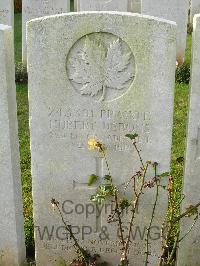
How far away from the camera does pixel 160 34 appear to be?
10.6 feet

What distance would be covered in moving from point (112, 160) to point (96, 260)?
0.81 meters

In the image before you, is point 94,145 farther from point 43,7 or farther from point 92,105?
point 43,7

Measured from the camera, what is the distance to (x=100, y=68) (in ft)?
11.0

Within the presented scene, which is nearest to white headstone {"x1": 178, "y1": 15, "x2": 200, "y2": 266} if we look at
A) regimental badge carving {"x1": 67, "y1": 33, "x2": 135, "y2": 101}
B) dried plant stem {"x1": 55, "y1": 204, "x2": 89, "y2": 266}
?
regimental badge carving {"x1": 67, "y1": 33, "x2": 135, "y2": 101}

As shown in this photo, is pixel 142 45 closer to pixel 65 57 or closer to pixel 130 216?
pixel 65 57

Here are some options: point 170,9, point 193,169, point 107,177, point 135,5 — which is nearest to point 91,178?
point 107,177

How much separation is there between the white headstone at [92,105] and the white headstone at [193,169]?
15 centimetres

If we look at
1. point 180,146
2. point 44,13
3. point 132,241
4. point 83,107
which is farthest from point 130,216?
point 44,13

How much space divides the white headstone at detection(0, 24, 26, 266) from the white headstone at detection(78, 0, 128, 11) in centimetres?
549

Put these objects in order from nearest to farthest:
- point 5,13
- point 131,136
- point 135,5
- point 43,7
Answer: point 131,136
point 5,13
point 43,7
point 135,5

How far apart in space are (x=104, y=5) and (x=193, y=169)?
5716mm

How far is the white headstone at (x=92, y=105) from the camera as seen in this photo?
10.7ft

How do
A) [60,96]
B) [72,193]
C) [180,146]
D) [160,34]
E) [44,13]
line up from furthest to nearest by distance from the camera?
[44,13] → [180,146] → [72,193] → [60,96] → [160,34]

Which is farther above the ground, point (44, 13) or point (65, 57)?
point (44, 13)
